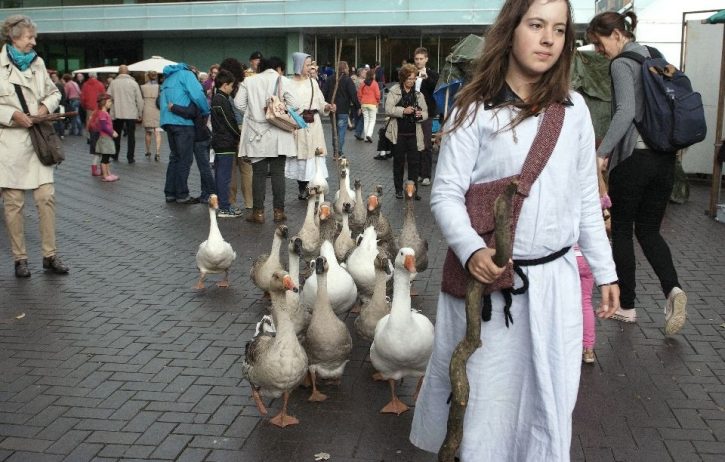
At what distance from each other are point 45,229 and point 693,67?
1058cm

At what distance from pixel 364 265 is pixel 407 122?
6365mm

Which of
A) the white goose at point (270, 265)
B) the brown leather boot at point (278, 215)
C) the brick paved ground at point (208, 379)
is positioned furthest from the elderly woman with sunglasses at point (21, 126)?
the brown leather boot at point (278, 215)

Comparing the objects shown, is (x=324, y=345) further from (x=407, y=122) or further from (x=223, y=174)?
(x=407, y=122)

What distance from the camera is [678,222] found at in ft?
35.9

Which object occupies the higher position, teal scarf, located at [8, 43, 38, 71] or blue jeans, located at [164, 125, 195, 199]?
teal scarf, located at [8, 43, 38, 71]

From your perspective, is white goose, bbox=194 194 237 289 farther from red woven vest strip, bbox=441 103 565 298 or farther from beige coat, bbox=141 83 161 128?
beige coat, bbox=141 83 161 128

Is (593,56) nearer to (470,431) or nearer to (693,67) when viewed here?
(693,67)

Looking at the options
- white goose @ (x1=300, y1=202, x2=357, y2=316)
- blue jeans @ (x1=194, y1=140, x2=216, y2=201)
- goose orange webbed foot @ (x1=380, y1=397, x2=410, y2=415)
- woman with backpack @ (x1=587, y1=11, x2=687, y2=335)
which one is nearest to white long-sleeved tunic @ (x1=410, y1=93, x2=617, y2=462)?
goose orange webbed foot @ (x1=380, y1=397, x2=410, y2=415)

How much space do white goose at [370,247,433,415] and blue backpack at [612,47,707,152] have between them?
2235 mm

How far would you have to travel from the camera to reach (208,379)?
552cm

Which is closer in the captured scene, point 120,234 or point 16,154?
point 16,154

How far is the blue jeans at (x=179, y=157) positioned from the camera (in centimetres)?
1258

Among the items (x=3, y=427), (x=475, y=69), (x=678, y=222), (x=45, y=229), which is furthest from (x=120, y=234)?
(x=475, y=69)

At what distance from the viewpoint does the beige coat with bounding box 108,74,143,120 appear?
18.7 meters
